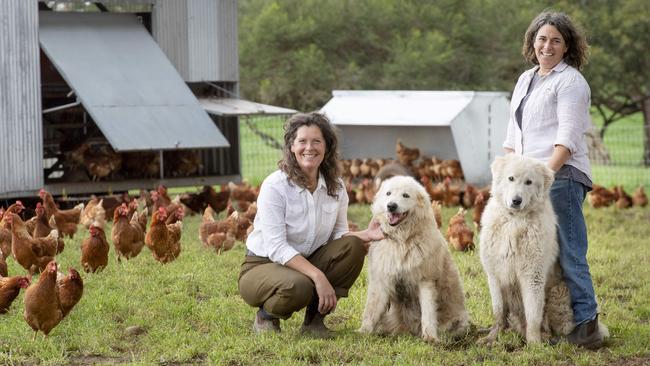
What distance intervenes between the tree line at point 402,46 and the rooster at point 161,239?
12.5 m

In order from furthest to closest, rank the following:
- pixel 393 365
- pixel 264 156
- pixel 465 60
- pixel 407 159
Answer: pixel 465 60
pixel 264 156
pixel 407 159
pixel 393 365

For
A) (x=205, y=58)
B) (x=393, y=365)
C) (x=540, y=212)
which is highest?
(x=205, y=58)

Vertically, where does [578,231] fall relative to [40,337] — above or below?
above

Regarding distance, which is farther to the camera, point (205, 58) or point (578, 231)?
point (205, 58)

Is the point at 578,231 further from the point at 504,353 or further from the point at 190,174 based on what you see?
the point at 190,174

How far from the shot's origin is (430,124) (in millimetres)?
14766

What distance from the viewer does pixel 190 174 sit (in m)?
14.6

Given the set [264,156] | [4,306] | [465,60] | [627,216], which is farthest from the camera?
[465,60]

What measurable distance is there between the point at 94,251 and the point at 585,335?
14.8 feet

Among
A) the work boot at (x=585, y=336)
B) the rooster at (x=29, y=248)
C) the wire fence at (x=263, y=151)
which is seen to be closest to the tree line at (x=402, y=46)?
the wire fence at (x=263, y=151)

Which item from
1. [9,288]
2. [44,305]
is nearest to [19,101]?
[9,288]

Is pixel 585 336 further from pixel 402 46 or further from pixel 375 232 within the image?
pixel 402 46

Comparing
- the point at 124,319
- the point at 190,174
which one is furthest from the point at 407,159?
the point at 124,319

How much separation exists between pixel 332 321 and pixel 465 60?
1609 centimetres
